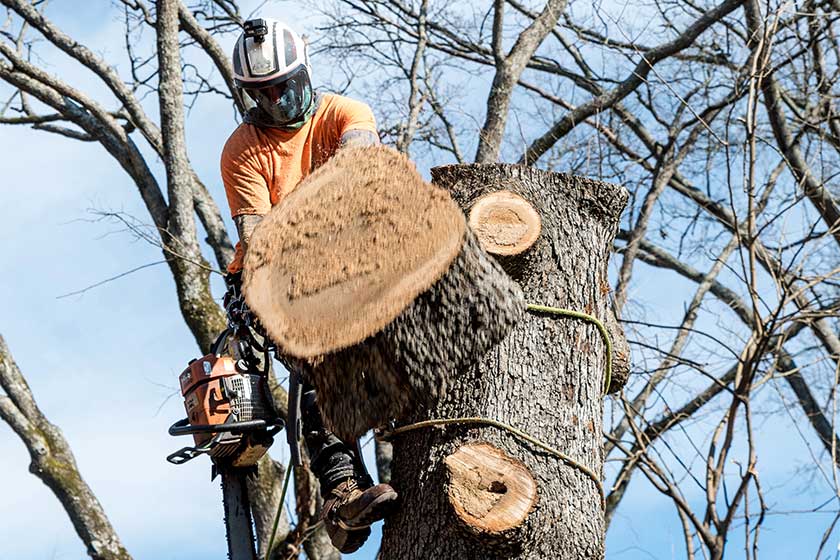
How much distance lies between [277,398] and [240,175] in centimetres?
315

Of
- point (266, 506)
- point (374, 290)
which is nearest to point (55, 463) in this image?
→ point (266, 506)

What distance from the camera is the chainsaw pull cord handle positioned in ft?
12.1

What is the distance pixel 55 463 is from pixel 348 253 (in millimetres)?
5456

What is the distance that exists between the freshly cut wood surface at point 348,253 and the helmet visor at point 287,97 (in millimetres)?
1366

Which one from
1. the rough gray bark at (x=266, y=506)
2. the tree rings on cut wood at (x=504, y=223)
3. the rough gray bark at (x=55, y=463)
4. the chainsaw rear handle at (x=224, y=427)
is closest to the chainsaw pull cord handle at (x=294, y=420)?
the chainsaw rear handle at (x=224, y=427)

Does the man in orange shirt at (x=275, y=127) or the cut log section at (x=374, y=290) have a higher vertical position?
the man in orange shirt at (x=275, y=127)

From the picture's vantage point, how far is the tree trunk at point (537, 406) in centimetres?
289

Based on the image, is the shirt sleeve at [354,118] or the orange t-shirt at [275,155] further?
the orange t-shirt at [275,155]

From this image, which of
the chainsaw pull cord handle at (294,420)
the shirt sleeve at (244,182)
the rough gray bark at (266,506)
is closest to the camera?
the chainsaw pull cord handle at (294,420)

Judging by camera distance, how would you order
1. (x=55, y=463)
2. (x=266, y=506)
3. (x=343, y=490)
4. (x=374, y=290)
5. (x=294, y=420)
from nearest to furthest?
(x=374, y=290) → (x=343, y=490) → (x=294, y=420) → (x=266, y=506) → (x=55, y=463)

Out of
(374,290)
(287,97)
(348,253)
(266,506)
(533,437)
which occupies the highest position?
(287,97)

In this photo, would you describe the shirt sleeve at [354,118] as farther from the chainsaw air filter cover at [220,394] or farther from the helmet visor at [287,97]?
the chainsaw air filter cover at [220,394]

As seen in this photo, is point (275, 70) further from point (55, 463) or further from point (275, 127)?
point (55, 463)

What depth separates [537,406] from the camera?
2990 mm
